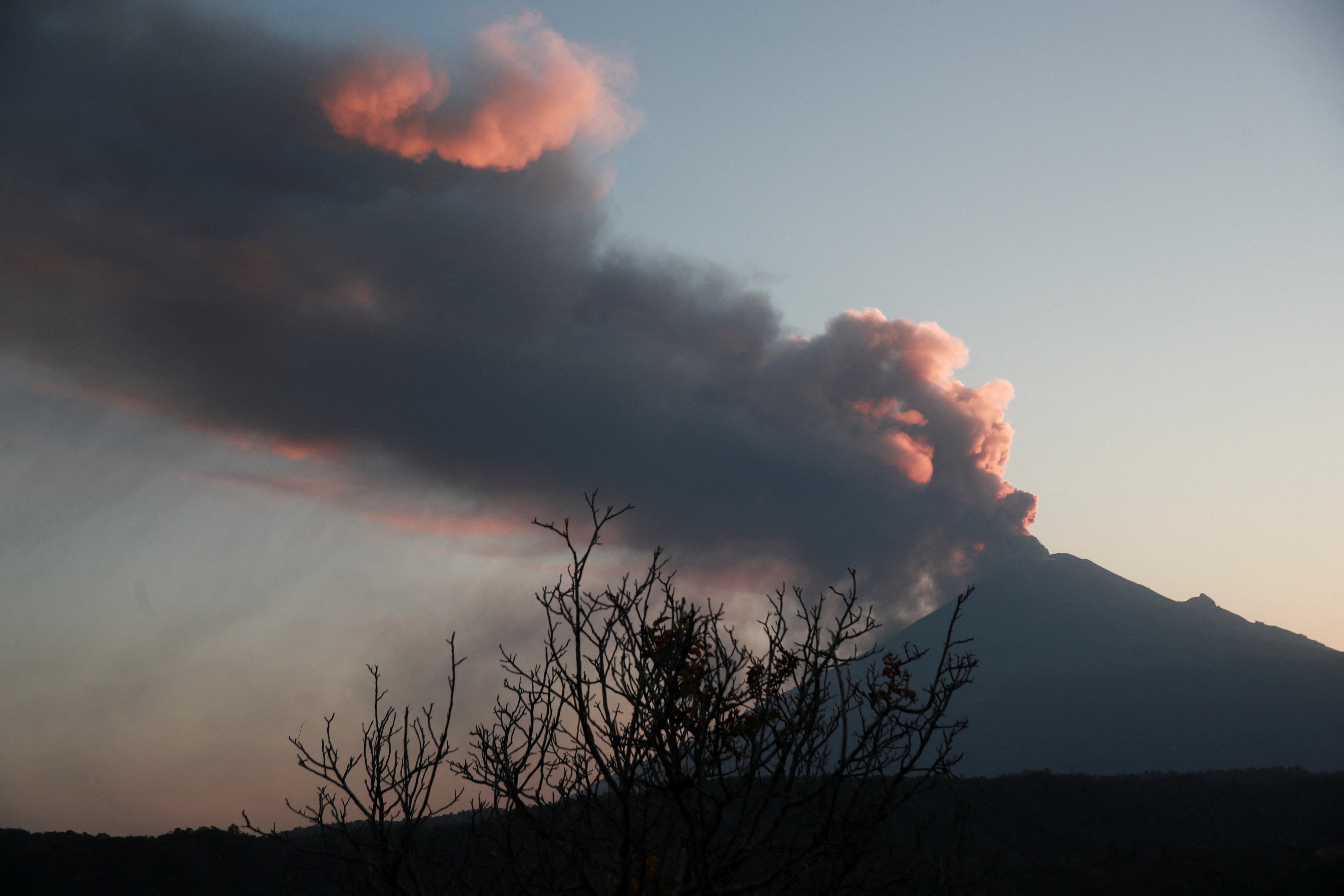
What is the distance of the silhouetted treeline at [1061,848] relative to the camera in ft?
133

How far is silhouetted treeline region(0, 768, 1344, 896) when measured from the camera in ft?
133

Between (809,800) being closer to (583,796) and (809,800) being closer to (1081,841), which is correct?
(583,796)

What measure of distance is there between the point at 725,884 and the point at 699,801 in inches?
46.5

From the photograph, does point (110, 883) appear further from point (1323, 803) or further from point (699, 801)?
point (1323, 803)

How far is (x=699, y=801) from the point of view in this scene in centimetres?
750

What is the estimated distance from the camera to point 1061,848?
5547 cm

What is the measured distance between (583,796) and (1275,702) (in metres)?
214

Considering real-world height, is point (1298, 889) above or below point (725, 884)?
below

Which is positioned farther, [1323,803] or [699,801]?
[1323,803]

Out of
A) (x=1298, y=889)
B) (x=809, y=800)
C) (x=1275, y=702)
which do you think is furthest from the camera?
(x=1275, y=702)

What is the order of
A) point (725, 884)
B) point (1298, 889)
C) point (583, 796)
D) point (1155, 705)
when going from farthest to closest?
point (1155, 705)
point (1298, 889)
point (583, 796)
point (725, 884)

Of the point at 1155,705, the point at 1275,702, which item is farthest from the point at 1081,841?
the point at 1155,705

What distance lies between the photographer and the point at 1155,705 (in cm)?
19525

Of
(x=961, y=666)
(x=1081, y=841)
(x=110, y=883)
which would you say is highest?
(x=961, y=666)
